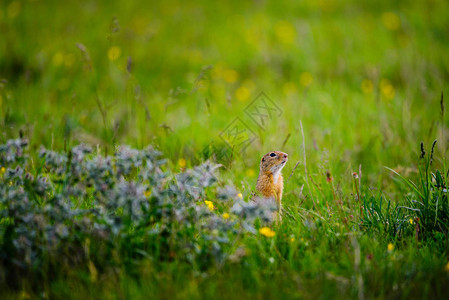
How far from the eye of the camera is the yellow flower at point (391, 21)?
8.30 m

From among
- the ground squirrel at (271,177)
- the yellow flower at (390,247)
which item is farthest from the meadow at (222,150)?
the ground squirrel at (271,177)

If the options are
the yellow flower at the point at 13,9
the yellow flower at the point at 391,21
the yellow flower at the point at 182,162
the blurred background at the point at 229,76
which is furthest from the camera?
the yellow flower at the point at 13,9

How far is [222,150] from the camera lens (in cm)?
427

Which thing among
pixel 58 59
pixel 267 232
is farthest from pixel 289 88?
pixel 267 232

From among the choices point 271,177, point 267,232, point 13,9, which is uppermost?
point 13,9

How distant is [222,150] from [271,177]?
0.98 meters

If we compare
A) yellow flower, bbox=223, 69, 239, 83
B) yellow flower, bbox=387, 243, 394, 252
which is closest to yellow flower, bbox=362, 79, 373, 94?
yellow flower, bbox=223, 69, 239, 83

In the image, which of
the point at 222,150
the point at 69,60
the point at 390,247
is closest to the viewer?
the point at 390,247

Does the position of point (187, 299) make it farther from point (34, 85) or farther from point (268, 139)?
point (34, 85)

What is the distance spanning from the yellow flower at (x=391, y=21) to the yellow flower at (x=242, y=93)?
3.58m

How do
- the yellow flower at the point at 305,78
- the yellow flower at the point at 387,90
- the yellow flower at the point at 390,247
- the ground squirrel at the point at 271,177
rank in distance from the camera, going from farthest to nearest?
1. the yellow flower at the point at 305,78
2. the yellow flower at the point at 387,90
3. the ground squirrel at the point at 271,177
4. the yellow flower at the point at 390,247

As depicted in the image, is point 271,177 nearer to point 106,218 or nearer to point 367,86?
point 106,218

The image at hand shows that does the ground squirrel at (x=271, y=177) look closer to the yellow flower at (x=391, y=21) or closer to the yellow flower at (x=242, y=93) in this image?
the yellow flower at (x=242, y=93)

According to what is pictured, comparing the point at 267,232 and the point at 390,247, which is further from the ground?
the point at 267,232
